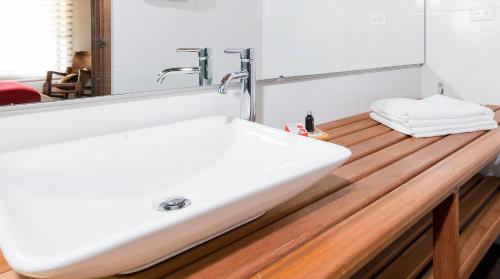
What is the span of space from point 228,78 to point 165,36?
0.63 feet

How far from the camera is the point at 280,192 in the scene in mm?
646

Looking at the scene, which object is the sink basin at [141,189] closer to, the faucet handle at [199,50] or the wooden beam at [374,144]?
the faucet handle at [199,50]

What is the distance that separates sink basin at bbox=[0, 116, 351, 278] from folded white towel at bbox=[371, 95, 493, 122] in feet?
2.34

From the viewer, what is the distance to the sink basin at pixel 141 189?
0.47m

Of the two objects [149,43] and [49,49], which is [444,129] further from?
[49,49]

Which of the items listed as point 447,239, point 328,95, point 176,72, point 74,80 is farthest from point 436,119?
point 74,80

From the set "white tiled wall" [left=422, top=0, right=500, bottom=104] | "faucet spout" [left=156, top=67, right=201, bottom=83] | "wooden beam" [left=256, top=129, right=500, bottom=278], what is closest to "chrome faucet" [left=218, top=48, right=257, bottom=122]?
"faucet spout" [left=156, top=67, right=201, bottom=83]

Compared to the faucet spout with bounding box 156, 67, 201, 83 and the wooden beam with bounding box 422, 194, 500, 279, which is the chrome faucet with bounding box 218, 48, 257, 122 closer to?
the faucet spout with bounding box 156, 67, 201, 83

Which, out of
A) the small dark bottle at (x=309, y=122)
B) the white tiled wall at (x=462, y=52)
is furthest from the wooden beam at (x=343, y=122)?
the white tiled wall at (x=462, y=52)

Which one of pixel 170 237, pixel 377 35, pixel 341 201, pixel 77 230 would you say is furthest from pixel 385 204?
pixel 377 35

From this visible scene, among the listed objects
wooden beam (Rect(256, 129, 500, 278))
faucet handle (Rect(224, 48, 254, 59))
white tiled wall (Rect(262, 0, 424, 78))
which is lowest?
wooden beam (Rect(256, 129, 500, 278))

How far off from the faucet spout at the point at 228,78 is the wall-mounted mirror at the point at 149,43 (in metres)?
0.09

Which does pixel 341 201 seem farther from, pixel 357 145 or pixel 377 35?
pixel 377 35

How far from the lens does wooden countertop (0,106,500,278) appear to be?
59 centimetres
